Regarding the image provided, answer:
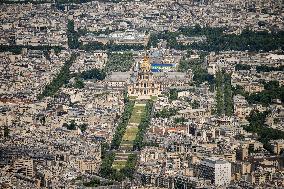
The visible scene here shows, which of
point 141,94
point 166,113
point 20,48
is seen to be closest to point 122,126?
point 166,113

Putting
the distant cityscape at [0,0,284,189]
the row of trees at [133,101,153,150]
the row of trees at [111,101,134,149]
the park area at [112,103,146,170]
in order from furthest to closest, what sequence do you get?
the row of trees at [111,101,134,149], the row of trees at [133,101,153,150], the park area at [112,103,146,170], the distant cityscape at [0,0,284,189]

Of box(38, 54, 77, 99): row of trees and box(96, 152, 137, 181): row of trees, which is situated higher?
box(96, 152, 137, 181): row of trees

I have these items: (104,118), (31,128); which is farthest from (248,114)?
(31,128)

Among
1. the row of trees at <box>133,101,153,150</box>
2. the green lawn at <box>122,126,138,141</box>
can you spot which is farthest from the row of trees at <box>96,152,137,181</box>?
the green lawn at <box>122,126,138,141</box>

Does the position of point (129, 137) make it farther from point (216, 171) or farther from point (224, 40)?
point (224, 40)

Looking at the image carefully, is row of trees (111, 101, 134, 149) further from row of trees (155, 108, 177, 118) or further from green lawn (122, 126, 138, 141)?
row of trees (155, 108, 177, 118)
